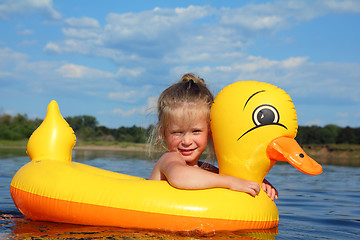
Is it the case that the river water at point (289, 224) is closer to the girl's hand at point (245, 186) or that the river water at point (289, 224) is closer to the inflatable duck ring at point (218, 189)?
the inflatable duck ring at point (218, 189)

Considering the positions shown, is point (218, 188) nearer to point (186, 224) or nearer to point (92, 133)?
point (186, 224)

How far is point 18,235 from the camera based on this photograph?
10.1ft

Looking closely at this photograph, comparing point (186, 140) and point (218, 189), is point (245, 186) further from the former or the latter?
point (186, 140)

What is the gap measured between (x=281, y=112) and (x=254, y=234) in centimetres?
101

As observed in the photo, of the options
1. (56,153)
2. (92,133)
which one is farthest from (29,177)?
(92,133)

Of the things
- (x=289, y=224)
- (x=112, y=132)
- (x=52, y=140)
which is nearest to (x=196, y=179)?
(x=289, y=224)

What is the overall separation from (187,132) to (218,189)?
605mm

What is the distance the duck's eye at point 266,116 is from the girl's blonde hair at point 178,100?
0.52 meters

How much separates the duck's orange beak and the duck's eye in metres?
0.16

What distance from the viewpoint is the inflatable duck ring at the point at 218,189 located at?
319cm

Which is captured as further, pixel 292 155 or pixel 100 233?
pixel 292 155

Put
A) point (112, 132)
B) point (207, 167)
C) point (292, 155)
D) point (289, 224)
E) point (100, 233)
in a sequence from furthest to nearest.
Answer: point (112, 132)
point (207, 167)
point (289, 224)
point (292, 155)
point (100, 233)

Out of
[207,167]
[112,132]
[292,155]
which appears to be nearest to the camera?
[292,155]

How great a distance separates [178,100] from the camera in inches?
141
